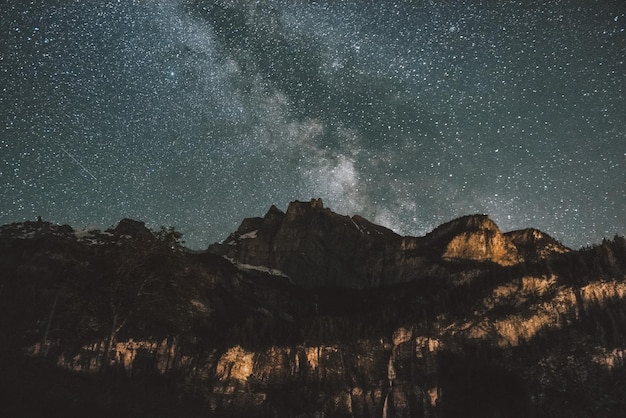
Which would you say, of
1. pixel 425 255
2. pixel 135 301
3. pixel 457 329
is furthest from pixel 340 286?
pixel 135 301

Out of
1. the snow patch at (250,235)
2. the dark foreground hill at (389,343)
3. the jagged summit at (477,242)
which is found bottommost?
the dark foreground hill at (389,343)

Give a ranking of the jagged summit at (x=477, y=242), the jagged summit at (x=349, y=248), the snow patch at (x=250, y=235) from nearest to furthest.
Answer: the jagged summit at (x=477, y=242), the jagged summit at (x=349, y=248), the snow patch at (x=250, y=235)

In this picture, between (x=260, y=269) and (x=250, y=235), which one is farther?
(x=250, y=235)

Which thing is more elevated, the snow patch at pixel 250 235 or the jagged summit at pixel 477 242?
the snow patch at pixel 250 235

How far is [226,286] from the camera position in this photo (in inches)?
5581

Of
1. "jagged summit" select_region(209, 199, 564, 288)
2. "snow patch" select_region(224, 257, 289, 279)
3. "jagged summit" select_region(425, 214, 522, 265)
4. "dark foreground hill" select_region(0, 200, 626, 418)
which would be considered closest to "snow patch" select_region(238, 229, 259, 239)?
"jagged summit" select_region(209, 199, 564, 288)

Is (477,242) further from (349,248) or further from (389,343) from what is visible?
(389,343)

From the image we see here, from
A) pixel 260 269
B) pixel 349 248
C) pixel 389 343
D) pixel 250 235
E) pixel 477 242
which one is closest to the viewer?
pixel 389 343

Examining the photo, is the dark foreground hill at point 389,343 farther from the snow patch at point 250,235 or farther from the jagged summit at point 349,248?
the snow patch at point 250,235

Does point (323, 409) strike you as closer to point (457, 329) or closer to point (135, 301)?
point (457, 329)

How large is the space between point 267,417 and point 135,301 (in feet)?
197

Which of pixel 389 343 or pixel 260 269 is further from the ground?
pixel 260 269

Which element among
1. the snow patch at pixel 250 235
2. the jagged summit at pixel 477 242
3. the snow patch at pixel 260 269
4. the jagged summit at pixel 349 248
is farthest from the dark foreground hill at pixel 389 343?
the snow patch at pixel 250 235

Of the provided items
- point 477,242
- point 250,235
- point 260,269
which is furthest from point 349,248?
point 477,242
